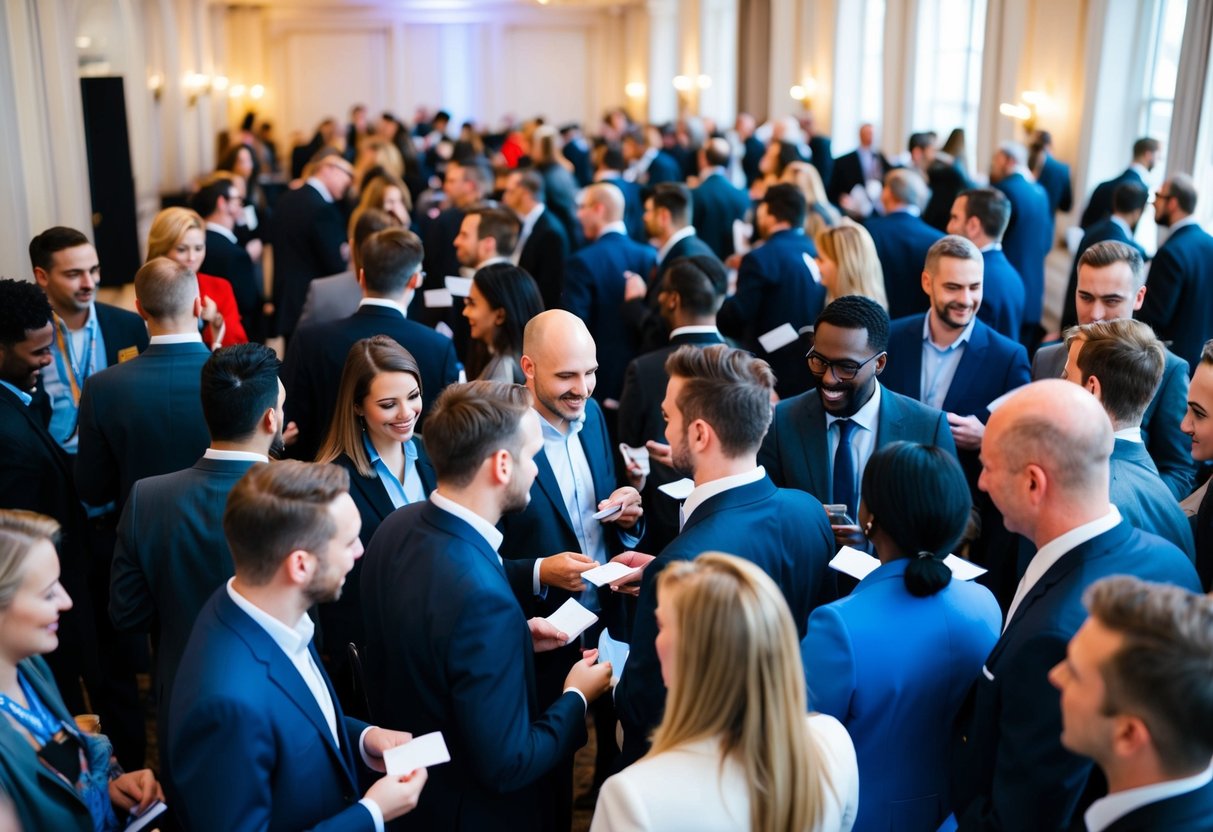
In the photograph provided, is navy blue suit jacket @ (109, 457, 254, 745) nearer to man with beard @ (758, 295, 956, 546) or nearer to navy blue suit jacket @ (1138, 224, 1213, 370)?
man with beard @ (758, 295, 956, 546)

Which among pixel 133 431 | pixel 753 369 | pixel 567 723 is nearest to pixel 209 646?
pixel 567 723

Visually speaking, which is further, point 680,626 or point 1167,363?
point 1167,363

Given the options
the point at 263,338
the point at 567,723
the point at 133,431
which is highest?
the point at 133,431

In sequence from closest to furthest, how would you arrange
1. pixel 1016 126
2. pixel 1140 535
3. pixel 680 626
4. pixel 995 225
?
pixel 680 626
pixel 1140 535
pixel 995 225
pixel 1016 126

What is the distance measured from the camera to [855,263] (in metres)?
4.93

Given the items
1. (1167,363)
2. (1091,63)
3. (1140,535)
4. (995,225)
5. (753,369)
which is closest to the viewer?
(1140,535)

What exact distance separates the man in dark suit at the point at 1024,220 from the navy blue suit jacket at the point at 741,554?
573cm

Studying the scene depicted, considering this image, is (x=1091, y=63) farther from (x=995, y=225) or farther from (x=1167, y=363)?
(x=1167, y=363)

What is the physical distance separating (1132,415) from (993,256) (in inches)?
95.8

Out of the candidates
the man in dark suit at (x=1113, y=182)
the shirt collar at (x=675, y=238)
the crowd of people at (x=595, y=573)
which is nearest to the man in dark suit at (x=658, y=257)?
the shirt collar at (x=675, y=238)

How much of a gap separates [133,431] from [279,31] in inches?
896

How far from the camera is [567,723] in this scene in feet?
8.07

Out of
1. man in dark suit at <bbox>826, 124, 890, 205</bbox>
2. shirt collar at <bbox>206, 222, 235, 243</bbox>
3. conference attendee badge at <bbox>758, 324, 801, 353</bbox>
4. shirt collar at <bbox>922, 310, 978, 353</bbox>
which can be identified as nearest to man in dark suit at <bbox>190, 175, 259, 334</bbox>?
shirt collar at <bbox>206, 222, 235, 243</bbox>

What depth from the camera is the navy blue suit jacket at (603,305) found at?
6.03 m
